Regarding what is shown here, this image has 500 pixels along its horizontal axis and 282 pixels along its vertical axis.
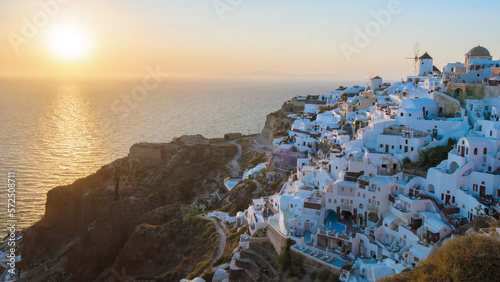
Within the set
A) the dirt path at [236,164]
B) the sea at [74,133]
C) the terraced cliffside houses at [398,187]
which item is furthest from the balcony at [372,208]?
the sea at [74,133]

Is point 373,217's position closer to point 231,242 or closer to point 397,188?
point 397,188

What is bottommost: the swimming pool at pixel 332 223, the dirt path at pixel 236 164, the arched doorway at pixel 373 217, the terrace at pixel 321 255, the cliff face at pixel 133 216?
the cliff face at pixel 133 216

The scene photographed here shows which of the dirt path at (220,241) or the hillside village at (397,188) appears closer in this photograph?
the hillside village at (397,188)

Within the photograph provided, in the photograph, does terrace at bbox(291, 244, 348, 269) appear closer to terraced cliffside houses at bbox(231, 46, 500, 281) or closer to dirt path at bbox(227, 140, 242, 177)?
terraced cliffside houses at bbox(231, 46, 500, 281)

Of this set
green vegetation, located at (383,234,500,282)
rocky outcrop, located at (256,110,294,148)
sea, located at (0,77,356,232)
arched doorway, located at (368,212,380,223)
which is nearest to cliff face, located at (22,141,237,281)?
sea, located at (0,77,356,232)

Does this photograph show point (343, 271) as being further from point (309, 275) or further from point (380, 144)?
point (380, 144)

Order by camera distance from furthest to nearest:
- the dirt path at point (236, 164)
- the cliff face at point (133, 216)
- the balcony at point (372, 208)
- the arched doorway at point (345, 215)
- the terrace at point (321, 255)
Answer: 1. the dirt path at point (236, 164)
2. the cliff face at point (133, 216)
3. the arched doorway at point (345, 215)
4. the balcony at point (372, 208)
5. the terrace at point (321, 255)

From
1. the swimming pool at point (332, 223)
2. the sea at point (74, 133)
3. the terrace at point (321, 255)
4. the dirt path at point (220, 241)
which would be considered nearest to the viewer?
the terrace at point (321, 255)

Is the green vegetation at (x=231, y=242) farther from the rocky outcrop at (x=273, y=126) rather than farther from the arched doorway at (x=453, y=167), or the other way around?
the rocky outcrop at (x=273, y=126)
